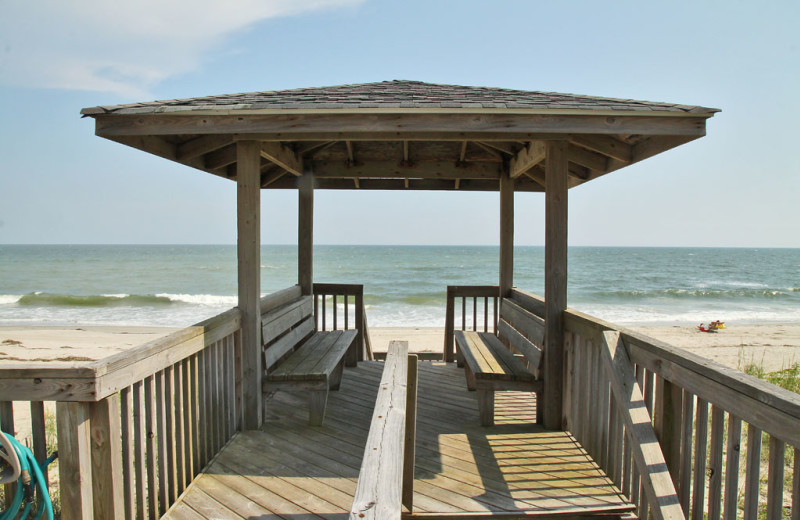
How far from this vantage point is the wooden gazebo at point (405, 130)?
320cm

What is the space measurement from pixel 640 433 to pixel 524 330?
210 cm

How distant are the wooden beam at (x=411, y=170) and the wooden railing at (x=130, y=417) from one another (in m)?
2.97

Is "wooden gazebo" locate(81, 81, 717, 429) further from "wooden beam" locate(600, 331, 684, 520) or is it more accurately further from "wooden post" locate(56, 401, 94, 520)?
"wooden post" locate(56, 401, 94, 520)

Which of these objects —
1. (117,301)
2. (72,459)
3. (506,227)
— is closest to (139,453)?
(72,459)

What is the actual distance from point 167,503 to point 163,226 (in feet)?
312

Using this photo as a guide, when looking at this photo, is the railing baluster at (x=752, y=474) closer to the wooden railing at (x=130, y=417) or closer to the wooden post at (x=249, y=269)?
the wooden railing at (x=130, y=417)

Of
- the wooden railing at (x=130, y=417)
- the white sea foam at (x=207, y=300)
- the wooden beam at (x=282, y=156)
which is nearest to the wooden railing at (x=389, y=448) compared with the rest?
the wooden railing at (x=130, y=417)

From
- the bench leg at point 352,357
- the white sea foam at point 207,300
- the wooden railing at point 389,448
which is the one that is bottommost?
the white sea foam at point 207,300

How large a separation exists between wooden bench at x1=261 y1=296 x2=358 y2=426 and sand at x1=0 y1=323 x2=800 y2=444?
633cm

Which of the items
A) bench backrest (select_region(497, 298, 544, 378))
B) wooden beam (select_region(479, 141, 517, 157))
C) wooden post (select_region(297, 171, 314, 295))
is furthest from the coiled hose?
wooden beam (select_region(479, 141, 517, 157))

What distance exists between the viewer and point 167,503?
8.48 ft

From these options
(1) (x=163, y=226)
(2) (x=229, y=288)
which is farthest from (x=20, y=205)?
(2) (x=229, y=288)

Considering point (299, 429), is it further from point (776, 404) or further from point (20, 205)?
point (20, 205)

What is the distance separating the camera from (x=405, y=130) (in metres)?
3.29
